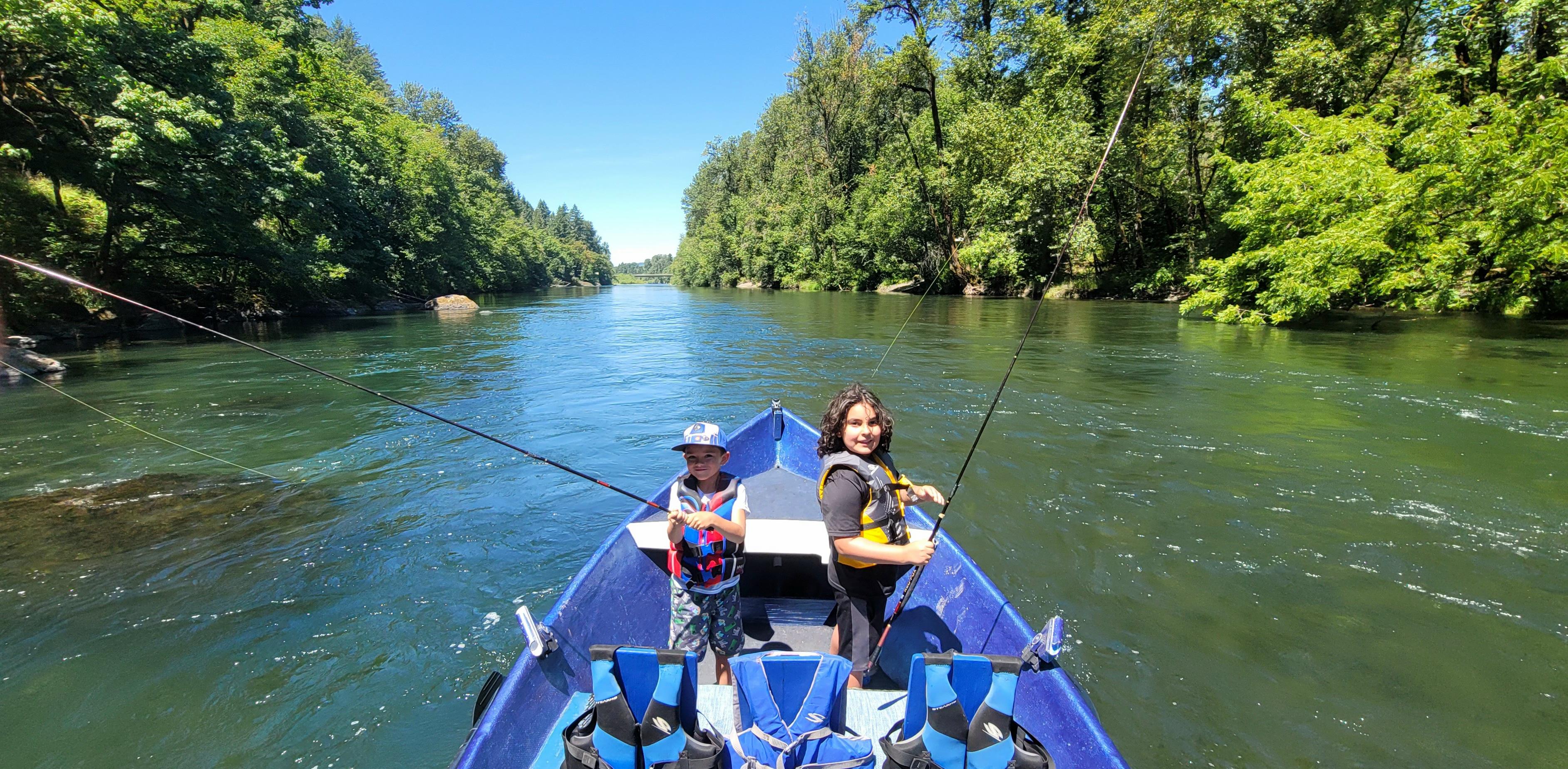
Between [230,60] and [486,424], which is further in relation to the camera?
[230,60]

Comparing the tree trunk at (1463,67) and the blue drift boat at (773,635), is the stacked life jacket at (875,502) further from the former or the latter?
the tree trunk at (1463,67)

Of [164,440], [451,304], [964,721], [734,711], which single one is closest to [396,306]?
[451,304]

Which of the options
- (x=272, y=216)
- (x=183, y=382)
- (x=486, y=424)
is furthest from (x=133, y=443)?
(x=272, y=216)

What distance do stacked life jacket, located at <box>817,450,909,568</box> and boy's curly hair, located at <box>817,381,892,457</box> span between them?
107mm

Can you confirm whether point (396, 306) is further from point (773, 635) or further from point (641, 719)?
point (641, 719)

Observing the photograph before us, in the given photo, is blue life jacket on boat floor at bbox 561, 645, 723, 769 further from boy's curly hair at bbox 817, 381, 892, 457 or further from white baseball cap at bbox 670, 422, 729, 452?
boy's curly hair at bbox 817, 381, 892, 457

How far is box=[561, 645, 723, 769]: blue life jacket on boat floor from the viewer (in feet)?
6.13

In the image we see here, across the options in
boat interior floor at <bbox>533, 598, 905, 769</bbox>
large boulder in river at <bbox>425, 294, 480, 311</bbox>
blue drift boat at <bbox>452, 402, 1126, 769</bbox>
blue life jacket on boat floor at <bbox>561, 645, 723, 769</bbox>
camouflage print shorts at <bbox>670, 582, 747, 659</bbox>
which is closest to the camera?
blue life jacket on boat floor at <bbox>561, 645, 723, 769</bbox>

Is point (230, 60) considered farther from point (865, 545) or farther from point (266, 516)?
point (865, 545)

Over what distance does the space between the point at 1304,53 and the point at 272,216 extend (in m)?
35.9

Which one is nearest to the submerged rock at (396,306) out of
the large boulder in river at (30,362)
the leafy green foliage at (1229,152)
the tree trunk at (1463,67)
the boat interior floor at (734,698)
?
the large boulder in river at (30,362)

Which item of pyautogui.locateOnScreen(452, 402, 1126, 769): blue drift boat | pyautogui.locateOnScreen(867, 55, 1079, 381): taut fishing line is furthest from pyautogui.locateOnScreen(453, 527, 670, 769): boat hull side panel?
pyautogui.locateOnScreen(867, 55, 1079, 381): taut fishing line

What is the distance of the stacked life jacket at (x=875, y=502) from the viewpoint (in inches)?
102

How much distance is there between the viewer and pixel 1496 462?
6.11 meters
